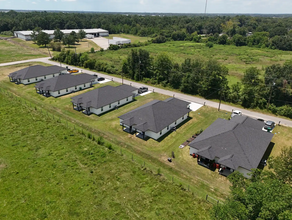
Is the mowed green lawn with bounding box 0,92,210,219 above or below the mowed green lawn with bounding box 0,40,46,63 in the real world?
below

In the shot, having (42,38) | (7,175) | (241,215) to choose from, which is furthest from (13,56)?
(241,215)

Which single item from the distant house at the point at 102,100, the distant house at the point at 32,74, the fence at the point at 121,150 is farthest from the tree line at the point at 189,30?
the fence at the point at 121,150

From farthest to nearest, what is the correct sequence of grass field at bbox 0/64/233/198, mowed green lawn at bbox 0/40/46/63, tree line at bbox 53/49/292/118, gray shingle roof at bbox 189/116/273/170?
mowed green lawn at bbox 0/40/46/63
tree line at bbox 53/49/292/118
gray shingle roof at bbox 189/116/273/170
grass field at bbox 0/64/233/198

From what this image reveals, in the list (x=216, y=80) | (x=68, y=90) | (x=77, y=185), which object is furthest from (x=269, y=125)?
(x=68, y=90)

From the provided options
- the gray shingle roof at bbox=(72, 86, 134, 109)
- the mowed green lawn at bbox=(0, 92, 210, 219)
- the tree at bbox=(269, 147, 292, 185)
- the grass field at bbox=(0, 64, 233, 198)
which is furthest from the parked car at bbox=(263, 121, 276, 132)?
the gray shingle roof at bbox=(72, 86, 134, 109)

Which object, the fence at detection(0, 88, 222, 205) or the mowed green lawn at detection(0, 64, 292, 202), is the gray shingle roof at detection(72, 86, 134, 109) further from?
the fence at detection(0, 88, 222, 205)

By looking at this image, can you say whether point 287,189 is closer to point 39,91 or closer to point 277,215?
point 277,215

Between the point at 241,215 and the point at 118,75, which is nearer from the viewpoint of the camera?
the point at 241,215
